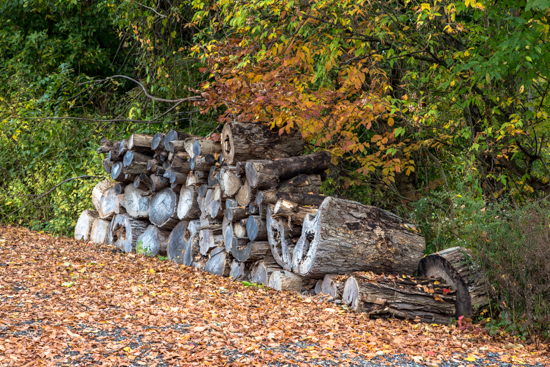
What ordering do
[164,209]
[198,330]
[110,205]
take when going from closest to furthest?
1. [198,330]
2. [164,209]
3. [110,205]

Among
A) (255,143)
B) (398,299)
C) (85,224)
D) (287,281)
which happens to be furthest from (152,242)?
(398,299)

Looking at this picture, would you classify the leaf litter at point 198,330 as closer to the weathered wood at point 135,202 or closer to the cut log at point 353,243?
the cut log at point 353,243

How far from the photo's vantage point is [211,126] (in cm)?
941

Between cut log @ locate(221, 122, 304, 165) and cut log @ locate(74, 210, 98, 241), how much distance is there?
351 cm

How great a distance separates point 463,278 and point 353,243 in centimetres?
106

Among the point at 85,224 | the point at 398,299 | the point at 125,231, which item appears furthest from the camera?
the point at 85,224

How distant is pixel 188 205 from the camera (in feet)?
22.1

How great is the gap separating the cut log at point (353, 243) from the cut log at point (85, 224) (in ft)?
15.1

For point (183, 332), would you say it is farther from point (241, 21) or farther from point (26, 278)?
point (241, 21)

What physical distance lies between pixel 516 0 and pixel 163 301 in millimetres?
4624

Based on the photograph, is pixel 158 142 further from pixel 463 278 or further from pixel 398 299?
pixel 463 278

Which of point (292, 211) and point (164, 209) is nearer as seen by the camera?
point (292, 211)

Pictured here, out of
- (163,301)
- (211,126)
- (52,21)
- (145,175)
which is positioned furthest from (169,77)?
(163,301)

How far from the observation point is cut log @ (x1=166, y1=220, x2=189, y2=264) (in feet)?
22.6
